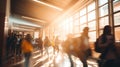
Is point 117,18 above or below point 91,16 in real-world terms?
below

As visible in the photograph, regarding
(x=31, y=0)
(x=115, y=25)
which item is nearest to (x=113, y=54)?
(x=115, y=25)

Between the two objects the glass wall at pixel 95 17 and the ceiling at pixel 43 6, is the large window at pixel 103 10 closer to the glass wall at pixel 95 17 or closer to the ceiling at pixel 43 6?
the glass wall at pixel 95 17

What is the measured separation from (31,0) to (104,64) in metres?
7.76

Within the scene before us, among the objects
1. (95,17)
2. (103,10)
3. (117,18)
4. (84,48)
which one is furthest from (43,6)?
(84,48)

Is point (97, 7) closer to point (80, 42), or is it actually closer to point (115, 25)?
point (115, 25)

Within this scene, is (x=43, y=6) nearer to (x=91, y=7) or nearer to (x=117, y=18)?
(x=91, y=7)

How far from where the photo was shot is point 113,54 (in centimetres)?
281

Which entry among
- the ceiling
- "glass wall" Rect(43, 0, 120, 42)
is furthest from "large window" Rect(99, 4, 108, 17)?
the ceiling

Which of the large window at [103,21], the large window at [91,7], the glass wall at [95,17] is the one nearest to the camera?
the glass wall at [95,17]

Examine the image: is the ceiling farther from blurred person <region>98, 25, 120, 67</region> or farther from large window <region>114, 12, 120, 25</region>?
blurred person <region>98, 25, 120, 67</region>

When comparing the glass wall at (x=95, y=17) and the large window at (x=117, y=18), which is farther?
the glass wall at (x=95, y=17)

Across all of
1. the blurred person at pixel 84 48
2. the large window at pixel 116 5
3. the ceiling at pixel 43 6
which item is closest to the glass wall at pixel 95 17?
the large window at pixel 116 5

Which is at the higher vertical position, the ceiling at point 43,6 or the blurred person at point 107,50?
the ceiling at point 43,6

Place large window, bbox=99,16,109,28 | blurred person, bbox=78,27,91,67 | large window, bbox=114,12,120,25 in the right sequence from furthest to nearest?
large window, bbox=99,16,109,28, large window, bbox=114,12,120,25, blurred person, bbox=78,27,91,67
